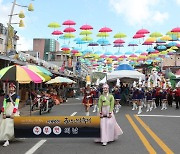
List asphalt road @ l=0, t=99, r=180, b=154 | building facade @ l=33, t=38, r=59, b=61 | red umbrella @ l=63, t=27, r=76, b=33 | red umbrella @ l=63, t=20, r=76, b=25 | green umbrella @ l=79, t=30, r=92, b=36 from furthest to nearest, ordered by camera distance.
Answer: building facade @ l=33, t=38, r=59, b=61
green umbrella @ l=79, t=30, r=92, b=36
red umbrella @ l=63, t=27, r=76, b=33
red umbrella @ l=63, t=20, r=76, b=25
asphalt road @ l=0, t=99, r=180, b=154

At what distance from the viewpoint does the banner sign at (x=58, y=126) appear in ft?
27.8

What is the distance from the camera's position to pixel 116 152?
754 cm

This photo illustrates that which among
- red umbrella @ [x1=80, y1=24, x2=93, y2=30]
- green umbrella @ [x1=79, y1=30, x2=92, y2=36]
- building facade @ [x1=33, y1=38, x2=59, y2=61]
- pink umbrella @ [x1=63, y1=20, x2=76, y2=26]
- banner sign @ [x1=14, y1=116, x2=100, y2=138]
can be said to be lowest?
banner sign @ [x1=14, y1=116, x2=100, y2=138]

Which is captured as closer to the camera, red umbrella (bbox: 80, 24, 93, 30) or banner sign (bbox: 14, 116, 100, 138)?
banner sign (bbox: 14, 116, 100, 138)

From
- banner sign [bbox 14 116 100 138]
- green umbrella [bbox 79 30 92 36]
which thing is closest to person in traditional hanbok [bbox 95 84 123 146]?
banner sign [bbox 14 116 100 138]

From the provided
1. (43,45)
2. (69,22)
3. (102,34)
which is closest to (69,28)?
(69,22)

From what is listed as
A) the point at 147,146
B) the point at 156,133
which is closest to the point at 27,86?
the point at 156,133

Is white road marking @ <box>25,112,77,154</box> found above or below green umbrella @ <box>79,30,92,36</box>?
below

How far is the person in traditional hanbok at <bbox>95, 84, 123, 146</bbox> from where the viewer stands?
330 inches

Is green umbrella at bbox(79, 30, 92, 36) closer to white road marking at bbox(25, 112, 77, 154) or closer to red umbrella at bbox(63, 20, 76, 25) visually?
red umbrella at bbox(63, 20, 76, 25)

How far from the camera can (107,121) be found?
27.7 feet

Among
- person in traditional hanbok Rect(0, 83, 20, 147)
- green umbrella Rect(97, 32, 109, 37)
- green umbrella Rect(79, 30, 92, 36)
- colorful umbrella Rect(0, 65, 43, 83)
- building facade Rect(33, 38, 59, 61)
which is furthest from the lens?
building facade Rect(33, 38, 59, 61)

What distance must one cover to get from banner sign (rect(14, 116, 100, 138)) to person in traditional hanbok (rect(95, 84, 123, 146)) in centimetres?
17

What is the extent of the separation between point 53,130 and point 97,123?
49.0 inches
